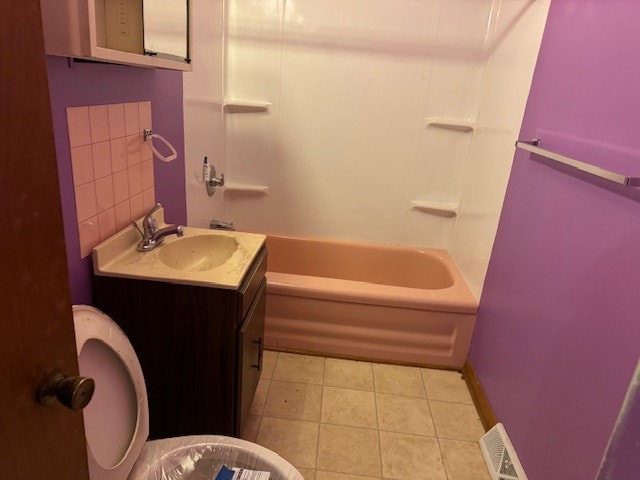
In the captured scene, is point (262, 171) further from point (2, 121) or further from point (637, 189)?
point (2, 121)

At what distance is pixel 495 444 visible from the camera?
1.77 metres

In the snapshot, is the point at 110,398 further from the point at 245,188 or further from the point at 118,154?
the point at 245,188

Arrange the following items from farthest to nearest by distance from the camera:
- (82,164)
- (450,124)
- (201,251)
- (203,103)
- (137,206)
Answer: (450,124)
(203,103)
(201,251)
(137,206)
(82,164)

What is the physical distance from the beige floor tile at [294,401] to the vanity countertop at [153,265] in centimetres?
79

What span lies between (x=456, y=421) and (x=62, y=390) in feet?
5.82

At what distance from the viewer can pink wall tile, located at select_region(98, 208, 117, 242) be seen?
1354mm

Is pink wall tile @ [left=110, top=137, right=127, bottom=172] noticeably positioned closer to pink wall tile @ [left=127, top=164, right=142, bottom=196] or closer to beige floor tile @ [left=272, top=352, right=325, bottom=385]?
pink wall tile @ [left=127, top=164, right=142, bottom=196]

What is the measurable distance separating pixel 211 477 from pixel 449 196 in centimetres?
214

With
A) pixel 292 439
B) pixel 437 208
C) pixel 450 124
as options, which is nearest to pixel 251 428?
pixel 292 439

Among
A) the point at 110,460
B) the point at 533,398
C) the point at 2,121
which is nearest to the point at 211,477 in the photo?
the point at 110,460

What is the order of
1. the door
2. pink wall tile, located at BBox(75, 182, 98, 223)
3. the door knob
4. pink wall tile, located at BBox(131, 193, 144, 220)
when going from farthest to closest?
1. pink wall tile, located at BBox(131, 193, 144, 220)
2. pink wall tile, located at BBox(75, 182, 98, 223)
3. the door knob
4. the door

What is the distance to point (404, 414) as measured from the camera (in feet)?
6.54

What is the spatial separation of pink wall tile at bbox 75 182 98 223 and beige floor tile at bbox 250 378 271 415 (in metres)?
1.10

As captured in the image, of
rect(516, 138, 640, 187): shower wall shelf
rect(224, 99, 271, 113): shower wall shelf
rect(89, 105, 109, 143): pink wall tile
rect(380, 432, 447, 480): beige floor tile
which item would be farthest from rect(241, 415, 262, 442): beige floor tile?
rect(224, 99, 271, 113): shower wall shelf
